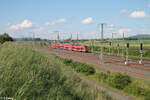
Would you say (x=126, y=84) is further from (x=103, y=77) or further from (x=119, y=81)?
(x=103, y=77)

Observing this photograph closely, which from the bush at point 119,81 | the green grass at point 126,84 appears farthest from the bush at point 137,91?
the bush at point 119,81

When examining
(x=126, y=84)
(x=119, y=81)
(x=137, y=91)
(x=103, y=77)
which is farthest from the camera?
(x=103, y=77)

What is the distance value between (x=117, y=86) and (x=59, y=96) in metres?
15.0

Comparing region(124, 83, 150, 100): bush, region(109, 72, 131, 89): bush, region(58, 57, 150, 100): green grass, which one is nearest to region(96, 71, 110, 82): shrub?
region(58, 57, 150, 100): green grass

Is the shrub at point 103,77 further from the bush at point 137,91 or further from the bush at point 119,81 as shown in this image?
the bush at point 137,91

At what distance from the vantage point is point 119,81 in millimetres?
18625

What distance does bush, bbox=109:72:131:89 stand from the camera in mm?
18422

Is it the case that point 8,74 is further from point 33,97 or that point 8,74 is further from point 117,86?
point 117,86

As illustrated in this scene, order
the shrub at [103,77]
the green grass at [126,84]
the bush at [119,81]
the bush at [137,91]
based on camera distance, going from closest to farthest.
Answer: the bush at [137,91]
the green grass at [126,84]
the bush at [119,81]
the shrub at [103,77]

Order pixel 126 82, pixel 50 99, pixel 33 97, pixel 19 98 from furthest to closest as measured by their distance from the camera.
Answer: pixel 126 82, pixel 50 99, pixel 33 97, pixel 19 98

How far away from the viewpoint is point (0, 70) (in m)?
5.39

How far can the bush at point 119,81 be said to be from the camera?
725 inches

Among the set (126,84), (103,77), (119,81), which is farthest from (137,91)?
(103,77)

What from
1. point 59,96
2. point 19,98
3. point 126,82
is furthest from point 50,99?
point 126,82
